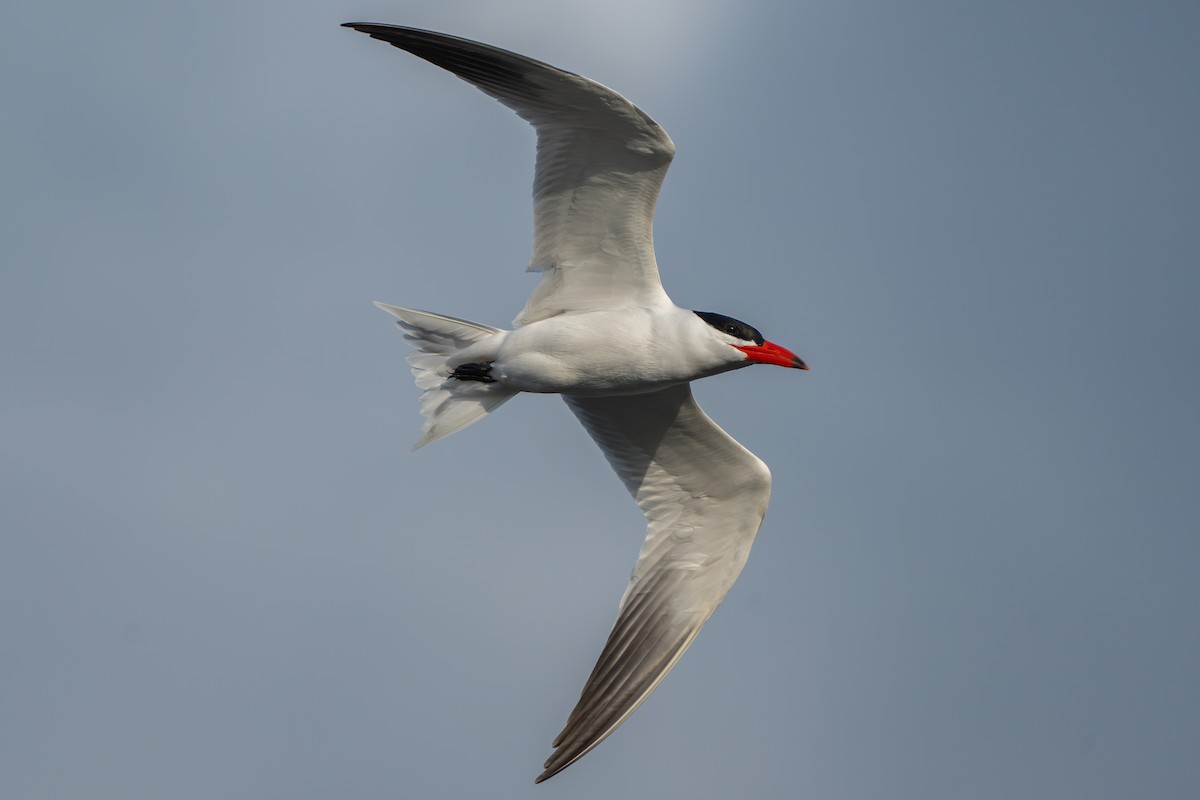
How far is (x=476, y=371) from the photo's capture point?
35.9 feet

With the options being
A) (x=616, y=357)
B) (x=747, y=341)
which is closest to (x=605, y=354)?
(x=616, y=357)

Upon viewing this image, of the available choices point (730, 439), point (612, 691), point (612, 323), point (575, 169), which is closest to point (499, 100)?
point (575, 169)

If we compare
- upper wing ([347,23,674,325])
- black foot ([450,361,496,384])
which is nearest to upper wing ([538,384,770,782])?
upper wing ([347,23,674,325])

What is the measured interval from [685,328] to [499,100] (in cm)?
233

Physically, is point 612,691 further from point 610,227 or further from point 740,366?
point 610,227

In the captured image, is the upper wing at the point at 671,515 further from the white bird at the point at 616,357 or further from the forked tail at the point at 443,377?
the forked tail at the point at 443,377

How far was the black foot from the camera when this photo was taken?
1091 cm

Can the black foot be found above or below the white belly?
below

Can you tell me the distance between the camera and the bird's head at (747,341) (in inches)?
415

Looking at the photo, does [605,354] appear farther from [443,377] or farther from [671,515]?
[671,515]

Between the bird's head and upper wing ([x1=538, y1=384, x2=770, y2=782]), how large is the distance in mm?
1083

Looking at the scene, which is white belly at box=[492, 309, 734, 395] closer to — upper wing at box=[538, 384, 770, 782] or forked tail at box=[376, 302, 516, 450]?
forked tail at box=[376, 302, 516, 450]

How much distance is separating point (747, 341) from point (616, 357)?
1.08 metres

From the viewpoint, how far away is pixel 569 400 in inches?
498
